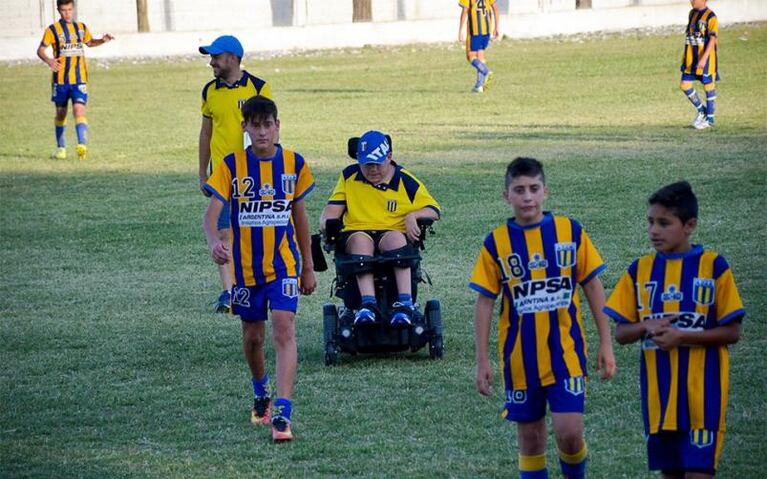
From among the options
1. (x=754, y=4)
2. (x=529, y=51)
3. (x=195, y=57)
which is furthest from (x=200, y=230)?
(x=754, y=4)

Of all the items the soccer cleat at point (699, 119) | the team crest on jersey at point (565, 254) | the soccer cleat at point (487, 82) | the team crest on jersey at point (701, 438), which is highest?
the soccer cleat at point (487, 82)

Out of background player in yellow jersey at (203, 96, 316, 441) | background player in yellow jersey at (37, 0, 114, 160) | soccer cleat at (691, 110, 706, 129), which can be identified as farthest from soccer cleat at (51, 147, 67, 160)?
background player in yellow jersey at (203, 96, 316, 441)

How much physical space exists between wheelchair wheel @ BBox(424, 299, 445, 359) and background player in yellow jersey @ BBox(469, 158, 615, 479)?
3.11 m

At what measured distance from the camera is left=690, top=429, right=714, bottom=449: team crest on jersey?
17.1 ft

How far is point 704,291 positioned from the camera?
17.3 ft

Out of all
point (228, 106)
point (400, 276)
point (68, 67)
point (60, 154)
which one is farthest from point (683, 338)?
point (60, 154)

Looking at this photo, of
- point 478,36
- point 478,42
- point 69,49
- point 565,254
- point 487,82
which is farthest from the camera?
point 487,82

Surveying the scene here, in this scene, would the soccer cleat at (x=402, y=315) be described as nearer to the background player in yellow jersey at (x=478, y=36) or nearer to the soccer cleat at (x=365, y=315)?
the soccer cleat at (x=365, y=315)

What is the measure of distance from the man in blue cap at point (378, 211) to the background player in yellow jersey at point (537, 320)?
3035mm

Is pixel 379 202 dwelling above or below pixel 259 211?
below

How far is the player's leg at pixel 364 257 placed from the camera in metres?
8.84

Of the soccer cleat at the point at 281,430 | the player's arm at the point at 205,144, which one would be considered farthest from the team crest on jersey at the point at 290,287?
the player's arm at the point at 205,144

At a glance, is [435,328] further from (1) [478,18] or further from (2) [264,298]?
(1) [478,18]

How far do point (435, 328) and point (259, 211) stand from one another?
1.86m
